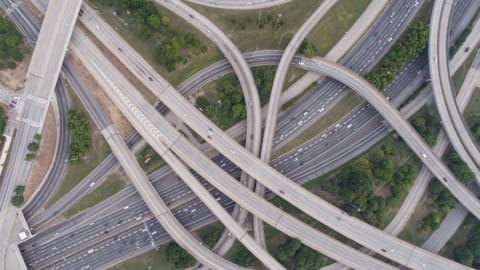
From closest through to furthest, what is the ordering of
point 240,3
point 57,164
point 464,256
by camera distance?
point 57,164 < point 240,3 < point 464,256

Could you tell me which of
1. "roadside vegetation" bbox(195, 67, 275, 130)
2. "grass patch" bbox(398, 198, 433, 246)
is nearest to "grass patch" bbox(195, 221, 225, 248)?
"roadside vegetation" bbox(195, 67, 275, 130)

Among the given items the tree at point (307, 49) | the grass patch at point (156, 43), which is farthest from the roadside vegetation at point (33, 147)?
the tree at point (307, 49)

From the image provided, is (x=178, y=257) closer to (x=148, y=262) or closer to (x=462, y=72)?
(x=148, y=262)

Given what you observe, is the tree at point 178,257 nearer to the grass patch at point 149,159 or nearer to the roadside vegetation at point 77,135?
the grass patch at point 149,159

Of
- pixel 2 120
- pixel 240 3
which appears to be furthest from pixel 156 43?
pixel 2 120

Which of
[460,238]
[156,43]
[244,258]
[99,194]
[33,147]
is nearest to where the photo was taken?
[33,147]

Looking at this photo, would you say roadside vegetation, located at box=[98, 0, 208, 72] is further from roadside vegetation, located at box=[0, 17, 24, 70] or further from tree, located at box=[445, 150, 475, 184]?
tree, located at box=[445, 150, 475, 184]
